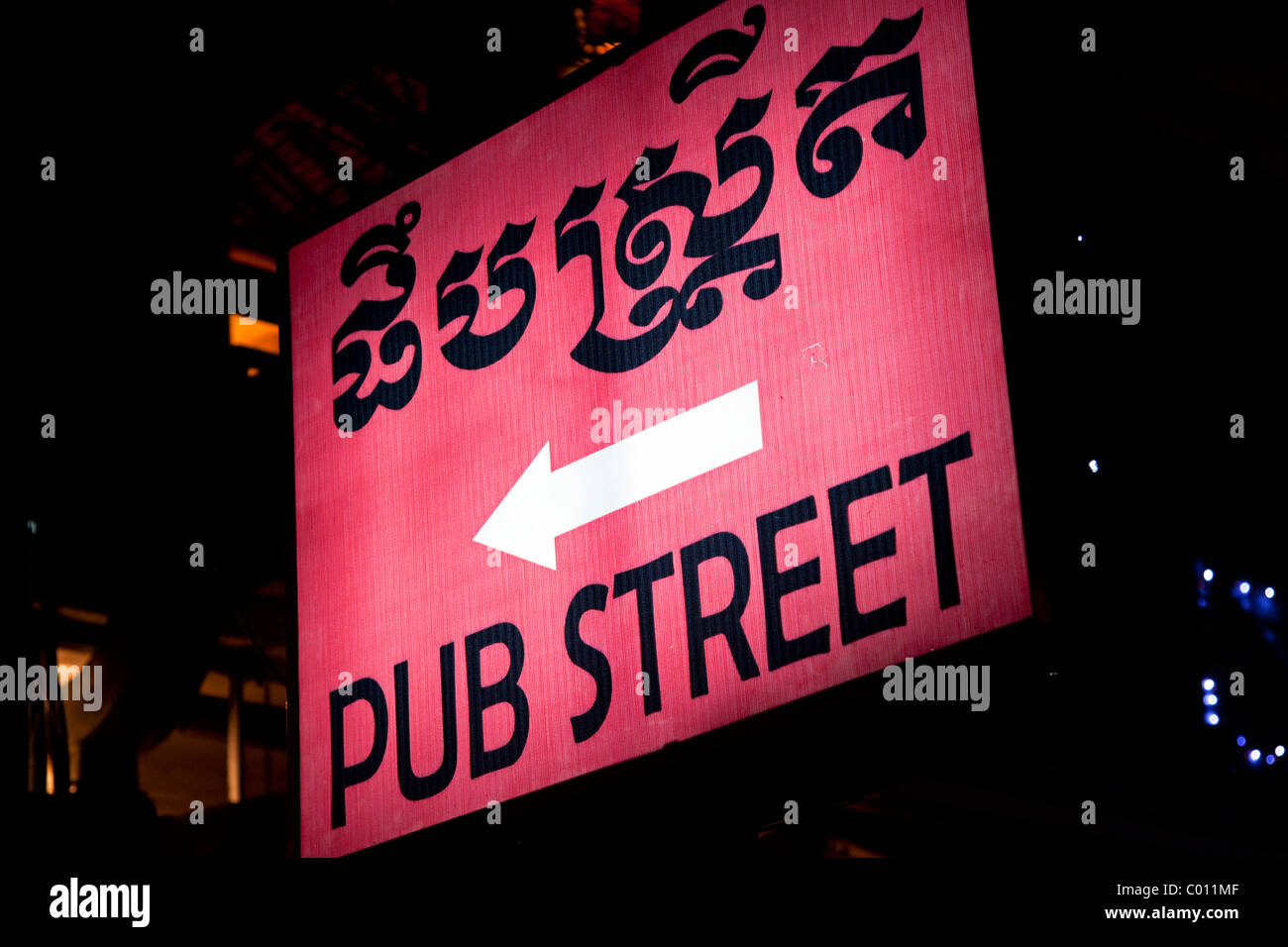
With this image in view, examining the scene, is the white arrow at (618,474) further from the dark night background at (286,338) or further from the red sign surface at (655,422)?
the dark night background at (286,338)

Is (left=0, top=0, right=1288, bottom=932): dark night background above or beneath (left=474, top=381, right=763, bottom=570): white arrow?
above

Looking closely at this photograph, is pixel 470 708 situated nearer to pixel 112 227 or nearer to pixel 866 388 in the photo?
pixel 866 388

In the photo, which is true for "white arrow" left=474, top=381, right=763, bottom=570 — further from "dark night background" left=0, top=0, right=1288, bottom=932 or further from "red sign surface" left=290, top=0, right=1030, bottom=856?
"dark night background" left=0, top=0, right=1288, bottom=932

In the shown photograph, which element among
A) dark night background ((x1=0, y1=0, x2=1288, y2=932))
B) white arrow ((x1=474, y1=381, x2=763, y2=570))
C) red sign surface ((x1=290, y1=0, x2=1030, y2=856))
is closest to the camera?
red sign surface ((x1=290, y1=0, x2=1030, y2=856))

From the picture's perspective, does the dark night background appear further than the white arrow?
Yes

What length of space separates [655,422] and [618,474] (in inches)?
5.6

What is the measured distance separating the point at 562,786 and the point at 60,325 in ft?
11.2

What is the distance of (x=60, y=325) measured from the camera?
537cm

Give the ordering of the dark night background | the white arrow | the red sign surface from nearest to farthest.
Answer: the red sign surface, the white arrow, the dark night background

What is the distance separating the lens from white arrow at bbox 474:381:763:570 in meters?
2.84

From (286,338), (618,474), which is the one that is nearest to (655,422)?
(618,474)

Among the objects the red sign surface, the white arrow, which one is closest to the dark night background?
the red sign surface

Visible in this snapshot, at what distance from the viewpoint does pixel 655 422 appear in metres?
2.97
